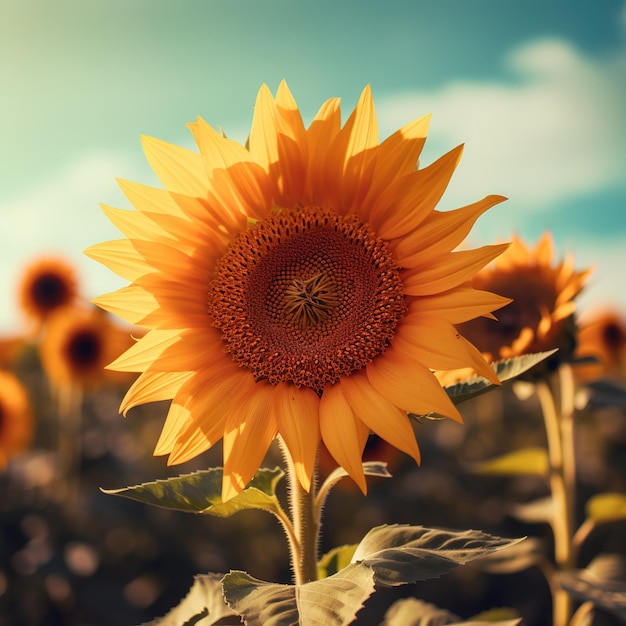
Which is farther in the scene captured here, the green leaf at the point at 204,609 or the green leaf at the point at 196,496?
the green leaf at the point at 204,609

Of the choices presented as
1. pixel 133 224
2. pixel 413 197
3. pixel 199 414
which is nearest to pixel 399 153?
pixel 413 197

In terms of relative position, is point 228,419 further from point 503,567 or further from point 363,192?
point 503,567

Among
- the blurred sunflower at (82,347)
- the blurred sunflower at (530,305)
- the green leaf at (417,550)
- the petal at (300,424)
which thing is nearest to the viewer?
the green leaf at (417,550)

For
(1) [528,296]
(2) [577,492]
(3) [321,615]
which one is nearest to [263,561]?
(2) [577,492]

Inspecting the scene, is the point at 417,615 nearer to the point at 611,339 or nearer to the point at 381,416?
the point at 381,416

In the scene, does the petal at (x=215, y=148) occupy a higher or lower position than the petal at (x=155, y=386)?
higher

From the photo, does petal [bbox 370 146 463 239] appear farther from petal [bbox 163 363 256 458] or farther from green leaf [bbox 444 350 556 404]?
petal [bbox 163 363 256 458]

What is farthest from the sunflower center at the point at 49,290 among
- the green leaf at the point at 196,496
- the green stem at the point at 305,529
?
the green stem at the point at 305,529

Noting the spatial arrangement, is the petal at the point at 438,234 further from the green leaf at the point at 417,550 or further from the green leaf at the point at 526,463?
the green leaf at the point at 526,463
